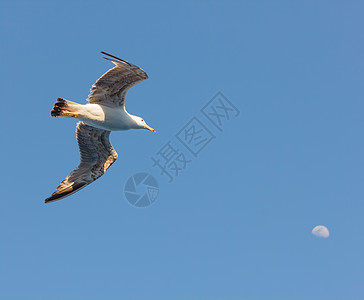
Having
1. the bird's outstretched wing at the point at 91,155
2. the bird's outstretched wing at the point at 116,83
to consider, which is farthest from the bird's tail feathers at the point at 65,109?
the bird's outstretched wing at the point at 91,155

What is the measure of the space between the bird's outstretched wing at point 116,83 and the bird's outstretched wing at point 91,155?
2577 mm

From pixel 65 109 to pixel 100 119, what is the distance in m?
1.50

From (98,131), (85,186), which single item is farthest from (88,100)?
(85,186)

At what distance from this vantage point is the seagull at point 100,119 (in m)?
17.8

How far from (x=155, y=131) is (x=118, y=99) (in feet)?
8.33

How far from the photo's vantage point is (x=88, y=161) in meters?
21.6

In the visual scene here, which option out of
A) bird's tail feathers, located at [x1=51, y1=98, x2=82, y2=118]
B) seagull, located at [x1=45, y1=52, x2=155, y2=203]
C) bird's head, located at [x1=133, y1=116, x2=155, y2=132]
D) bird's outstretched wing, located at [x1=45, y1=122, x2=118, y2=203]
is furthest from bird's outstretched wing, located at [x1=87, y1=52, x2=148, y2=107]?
bird's outstretched wing, located at [x1=45, y1=122, x2=118, y2=203]

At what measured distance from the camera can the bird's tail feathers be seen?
60.2ft

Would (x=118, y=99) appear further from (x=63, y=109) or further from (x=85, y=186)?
(x=85, y=186)

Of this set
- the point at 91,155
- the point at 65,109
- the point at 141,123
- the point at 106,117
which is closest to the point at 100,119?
the point at 106,117

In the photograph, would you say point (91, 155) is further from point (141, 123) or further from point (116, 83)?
point (116, 83)

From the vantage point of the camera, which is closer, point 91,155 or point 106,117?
point 106,117

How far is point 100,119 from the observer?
62.2ft

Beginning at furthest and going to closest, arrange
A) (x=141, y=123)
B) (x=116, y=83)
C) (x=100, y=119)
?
(x=141, y=123) → (x=100, y=119) → (x=116, y=83)
